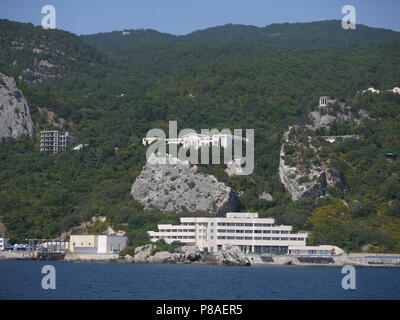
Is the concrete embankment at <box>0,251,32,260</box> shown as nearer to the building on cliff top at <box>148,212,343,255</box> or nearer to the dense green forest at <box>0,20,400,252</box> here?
the dense green forest at <box>0,20,400,252</box>

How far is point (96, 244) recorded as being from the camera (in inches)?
4444

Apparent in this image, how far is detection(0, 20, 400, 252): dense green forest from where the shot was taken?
116812 mm

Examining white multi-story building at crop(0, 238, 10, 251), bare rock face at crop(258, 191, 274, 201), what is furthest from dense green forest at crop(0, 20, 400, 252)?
white multi-story building at crop(0, 238, 10, 251)

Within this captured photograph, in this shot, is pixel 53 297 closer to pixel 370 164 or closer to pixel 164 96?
pixel 370 164

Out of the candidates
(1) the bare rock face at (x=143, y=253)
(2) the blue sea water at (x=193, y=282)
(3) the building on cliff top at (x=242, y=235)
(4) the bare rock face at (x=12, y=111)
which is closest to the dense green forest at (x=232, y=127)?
(4) the bare rock face at (x=12, y=111)

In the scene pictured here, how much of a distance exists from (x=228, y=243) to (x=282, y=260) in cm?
729

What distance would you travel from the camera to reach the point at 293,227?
113 m

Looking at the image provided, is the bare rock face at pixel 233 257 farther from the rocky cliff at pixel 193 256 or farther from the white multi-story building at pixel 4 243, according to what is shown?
the white multi-story building at pixel 4 243

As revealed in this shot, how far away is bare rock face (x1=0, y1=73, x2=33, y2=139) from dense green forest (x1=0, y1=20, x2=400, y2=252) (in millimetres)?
2115

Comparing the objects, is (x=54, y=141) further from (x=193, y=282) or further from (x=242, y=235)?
Result: (x=193, y=282)

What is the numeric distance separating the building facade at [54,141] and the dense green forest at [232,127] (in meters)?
2.42
